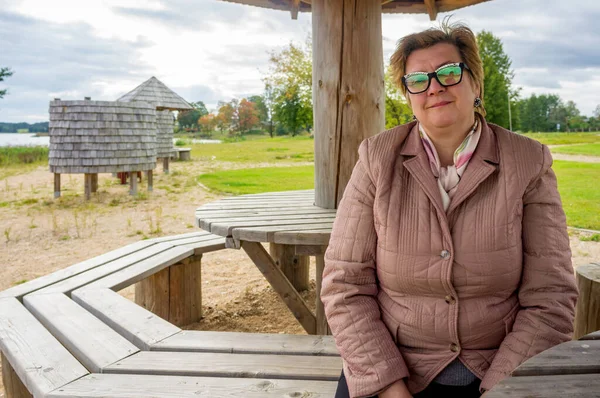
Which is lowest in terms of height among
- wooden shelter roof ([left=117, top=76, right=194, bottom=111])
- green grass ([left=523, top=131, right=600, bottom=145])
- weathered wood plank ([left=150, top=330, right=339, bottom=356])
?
weathered wood plank ([left=150, top=330, right=339, bottom=356])

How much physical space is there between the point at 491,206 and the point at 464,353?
45 cm

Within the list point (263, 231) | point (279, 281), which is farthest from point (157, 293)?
point (263, 231)

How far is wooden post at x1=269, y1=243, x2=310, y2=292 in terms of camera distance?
4.78m

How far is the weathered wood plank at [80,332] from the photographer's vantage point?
2129 millimetres

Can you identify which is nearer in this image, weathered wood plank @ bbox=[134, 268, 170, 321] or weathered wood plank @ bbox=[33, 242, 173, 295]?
weathered wood plank @ bbox=[33, 242, 173, 295]

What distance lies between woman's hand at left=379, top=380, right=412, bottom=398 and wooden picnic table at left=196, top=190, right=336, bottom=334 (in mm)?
1074

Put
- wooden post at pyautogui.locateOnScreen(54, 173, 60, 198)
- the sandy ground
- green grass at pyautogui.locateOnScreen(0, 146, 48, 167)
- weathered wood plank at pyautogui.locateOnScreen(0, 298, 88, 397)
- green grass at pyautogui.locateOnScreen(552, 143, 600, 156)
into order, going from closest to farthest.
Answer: weathered wood plank at pyautogui.locateOnScreen(0, 298, 88, 397) < the sandy ground < wooden post at pyautogui.locateOnScreen(54, 173, 60, 198) < green grass at pyautogui.locateOnScreen(552, 143, 600, 156) < green grass at pyautogui.locateOnScreen(0, 146, 48, 167)

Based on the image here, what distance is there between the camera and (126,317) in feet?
8.44

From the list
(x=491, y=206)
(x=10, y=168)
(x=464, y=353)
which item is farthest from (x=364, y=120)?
(x=10, y=168)

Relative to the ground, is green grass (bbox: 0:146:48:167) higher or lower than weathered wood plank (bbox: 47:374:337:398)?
higher

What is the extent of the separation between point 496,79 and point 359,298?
3460cm

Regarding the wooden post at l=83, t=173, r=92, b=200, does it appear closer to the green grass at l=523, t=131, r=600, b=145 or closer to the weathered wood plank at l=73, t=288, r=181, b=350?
the weathered wood plank at l=73, t=288, r=181, b=350

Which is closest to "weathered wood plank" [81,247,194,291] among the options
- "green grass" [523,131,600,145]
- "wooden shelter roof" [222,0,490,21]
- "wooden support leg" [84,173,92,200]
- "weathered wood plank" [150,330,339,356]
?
"weathered wood plank" [150,330,339,356]

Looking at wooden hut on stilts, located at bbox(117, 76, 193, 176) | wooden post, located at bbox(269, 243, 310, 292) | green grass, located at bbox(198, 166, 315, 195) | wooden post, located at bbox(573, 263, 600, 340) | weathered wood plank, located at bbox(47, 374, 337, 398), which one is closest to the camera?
weathered wood plank, located at bbox(47, 374, 337, 398)
